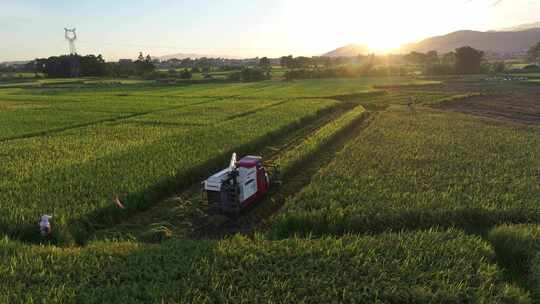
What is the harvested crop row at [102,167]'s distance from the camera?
34.9 ft

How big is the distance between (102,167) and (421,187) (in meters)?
10.8

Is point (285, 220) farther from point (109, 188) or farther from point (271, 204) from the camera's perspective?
point (109, 188)

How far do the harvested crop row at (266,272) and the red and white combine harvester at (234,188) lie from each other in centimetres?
263

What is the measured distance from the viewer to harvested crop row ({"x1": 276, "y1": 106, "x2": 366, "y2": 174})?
16531 mm

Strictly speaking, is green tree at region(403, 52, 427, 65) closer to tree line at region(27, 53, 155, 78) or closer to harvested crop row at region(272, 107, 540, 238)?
tree line at region(27, 53, 155, 78)

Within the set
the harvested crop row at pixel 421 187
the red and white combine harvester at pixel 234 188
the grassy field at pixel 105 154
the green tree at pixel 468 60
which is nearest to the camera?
the harvested crop row at pixel 421 187

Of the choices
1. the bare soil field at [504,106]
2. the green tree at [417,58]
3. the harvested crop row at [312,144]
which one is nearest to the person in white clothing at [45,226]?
the harvested crop row at [312,144]

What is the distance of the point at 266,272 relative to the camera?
720 cm

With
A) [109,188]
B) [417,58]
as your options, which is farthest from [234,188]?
[417,58]

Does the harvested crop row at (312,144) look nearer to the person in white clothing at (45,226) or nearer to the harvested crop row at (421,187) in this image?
the harvested crop row at (421,187)

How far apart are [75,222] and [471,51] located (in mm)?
90441

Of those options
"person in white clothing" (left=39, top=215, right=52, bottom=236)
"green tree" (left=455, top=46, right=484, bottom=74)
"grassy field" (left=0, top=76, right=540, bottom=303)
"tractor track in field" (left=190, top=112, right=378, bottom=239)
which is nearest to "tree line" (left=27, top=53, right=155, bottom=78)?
"green tree" (left=455, top=46, right=484, bottom=74)

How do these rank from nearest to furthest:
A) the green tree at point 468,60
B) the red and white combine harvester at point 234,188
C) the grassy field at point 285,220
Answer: the grassy field at point 285,220, the red and white combine harvester at point 234,188, the green tree at point 468,60

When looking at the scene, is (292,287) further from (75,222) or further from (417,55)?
(417,55)
